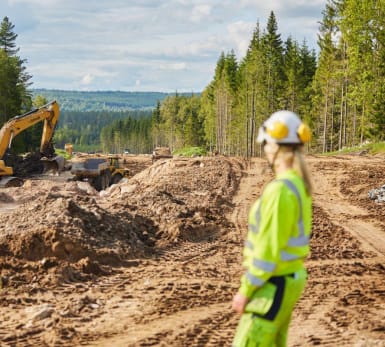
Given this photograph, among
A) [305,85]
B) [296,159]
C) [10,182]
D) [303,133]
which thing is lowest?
[10,182]

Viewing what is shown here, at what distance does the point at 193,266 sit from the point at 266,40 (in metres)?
55.4

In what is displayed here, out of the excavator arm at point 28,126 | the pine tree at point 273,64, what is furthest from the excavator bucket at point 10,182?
the pine tree at point 273,64

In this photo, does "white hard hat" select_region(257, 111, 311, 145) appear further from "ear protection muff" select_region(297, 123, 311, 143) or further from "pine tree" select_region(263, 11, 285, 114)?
"pine tree" select_region(263, 11, 285, 114)

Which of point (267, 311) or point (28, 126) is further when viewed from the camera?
point (28, 126)

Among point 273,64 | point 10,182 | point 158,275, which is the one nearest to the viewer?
point 158,275

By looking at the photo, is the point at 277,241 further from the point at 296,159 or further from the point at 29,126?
the point at 29,126

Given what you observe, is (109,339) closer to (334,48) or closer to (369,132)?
(369,132)

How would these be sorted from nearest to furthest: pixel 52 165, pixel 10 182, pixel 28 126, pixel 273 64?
pixel 10 182
pixel 28 126
pixel 52 165
pixel 273 64

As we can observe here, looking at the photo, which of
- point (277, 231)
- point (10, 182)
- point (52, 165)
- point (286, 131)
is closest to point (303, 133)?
point (286, 131)

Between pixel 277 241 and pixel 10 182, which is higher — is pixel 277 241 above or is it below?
above

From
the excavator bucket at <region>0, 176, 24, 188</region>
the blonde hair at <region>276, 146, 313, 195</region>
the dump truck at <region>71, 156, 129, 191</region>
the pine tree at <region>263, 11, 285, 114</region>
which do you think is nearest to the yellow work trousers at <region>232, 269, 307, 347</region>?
the blonde hair at <region>276, 146, 313, 195</region>

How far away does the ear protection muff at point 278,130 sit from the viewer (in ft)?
14.8

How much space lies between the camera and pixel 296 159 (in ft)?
14.9

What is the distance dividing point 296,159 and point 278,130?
9.3 inches
